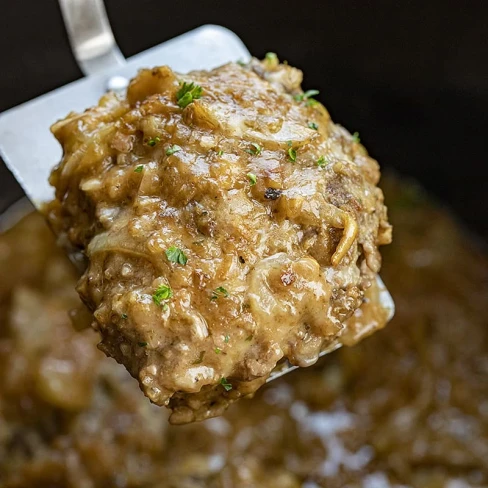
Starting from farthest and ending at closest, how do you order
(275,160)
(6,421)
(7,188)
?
(7,188), (6,421), (275,160)

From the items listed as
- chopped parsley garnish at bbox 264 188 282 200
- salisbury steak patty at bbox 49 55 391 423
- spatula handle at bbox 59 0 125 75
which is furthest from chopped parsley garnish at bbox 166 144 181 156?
spatula handle at bbox 59 0 125 75

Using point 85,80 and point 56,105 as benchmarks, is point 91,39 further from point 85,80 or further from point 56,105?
point 56,105

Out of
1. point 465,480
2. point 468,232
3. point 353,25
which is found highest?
point 353,25

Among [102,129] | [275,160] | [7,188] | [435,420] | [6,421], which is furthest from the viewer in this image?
[7,188]

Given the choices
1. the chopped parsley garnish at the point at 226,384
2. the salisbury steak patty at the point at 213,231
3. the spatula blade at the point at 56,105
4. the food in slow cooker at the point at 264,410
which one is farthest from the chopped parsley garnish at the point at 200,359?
the food in slow cooker at the point at 264,410

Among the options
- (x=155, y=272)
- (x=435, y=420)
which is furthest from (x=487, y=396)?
(x=155, y=272)

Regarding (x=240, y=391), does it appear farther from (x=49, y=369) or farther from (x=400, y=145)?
(x=400, y=145)

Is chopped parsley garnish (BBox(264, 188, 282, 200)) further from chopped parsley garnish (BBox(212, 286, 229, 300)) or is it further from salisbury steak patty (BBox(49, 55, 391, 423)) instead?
chopped parsley garnish (BBox(212, 286, 229, 300))
